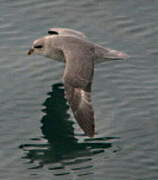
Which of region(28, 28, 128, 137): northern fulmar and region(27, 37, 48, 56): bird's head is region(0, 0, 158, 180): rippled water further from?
region(28, 28, 128, 137): northern fulmar

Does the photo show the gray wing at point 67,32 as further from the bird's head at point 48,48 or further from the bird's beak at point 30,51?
the bird's beak at point 30,51

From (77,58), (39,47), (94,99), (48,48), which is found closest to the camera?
(77,58)

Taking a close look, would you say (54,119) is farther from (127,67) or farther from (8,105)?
(127,67)

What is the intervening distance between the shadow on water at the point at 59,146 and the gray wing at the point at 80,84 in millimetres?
934

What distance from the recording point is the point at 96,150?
18.0m

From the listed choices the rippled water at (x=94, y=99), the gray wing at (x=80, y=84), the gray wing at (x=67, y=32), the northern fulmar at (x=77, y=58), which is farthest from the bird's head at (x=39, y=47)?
the gray wing at (x=80, y=84)

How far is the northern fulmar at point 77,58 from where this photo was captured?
17.6 metres

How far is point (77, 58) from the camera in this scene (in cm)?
1925

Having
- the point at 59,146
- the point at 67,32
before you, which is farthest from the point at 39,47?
the point at 59,146

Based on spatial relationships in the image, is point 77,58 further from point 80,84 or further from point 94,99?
point 94,99

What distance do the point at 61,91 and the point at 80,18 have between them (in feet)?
12.3

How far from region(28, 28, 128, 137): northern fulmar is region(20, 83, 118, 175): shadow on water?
3.06 feet

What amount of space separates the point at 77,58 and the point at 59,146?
7.41ft

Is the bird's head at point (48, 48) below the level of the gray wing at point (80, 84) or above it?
above
